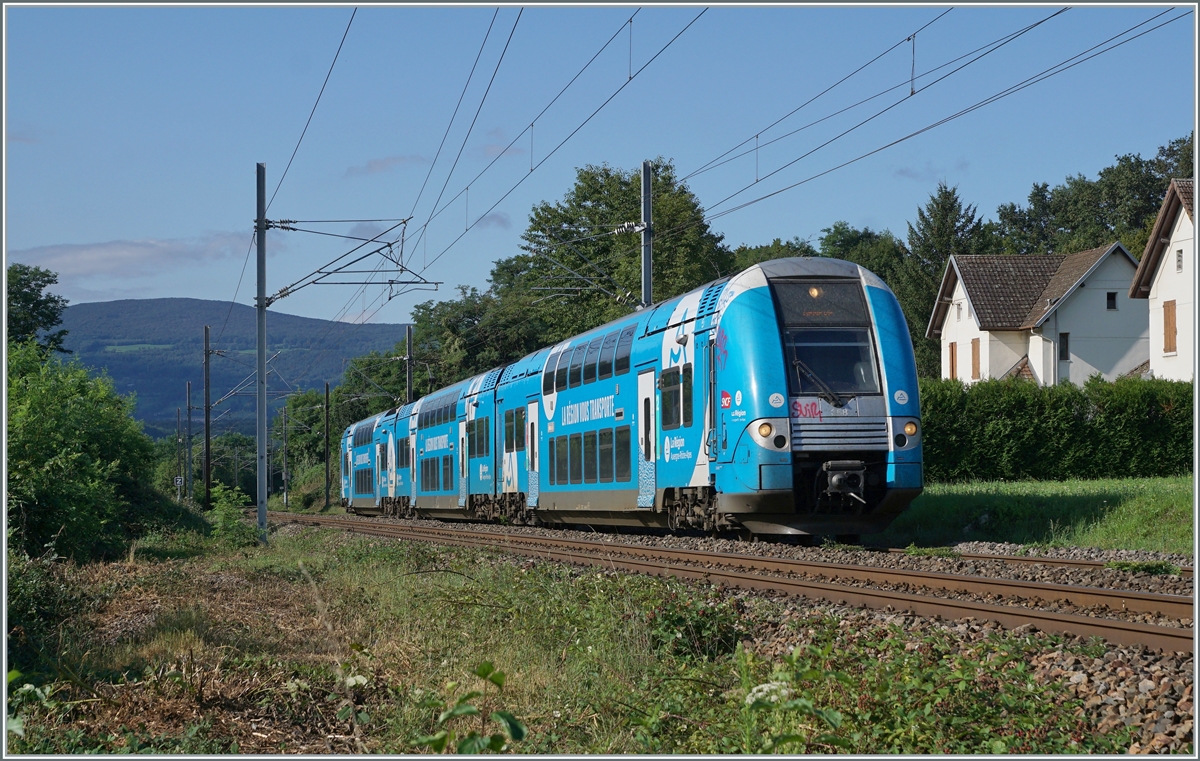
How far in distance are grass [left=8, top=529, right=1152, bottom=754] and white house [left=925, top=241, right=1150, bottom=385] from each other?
3995cm

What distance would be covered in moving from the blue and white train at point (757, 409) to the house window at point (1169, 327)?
23.8 m

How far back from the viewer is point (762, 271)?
51.2 feet

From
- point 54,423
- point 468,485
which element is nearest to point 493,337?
point 468,485

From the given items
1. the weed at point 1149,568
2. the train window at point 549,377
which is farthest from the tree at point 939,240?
the weed at point 1149,568

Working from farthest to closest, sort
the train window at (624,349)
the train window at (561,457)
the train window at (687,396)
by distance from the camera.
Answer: the train window at (561,457) → the train window at (624,349) → the train window at (687,396)

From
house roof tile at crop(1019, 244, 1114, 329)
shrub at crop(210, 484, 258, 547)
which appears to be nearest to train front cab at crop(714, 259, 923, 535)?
shrub at crop(210, 484, 258, 547)

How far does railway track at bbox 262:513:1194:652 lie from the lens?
7.90 meters

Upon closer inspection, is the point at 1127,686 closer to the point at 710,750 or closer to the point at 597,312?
the point at 710,750

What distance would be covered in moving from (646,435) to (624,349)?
1.76 meters

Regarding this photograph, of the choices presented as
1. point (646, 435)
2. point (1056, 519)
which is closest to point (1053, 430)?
point (1056, 519)

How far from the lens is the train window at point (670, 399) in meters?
16.9

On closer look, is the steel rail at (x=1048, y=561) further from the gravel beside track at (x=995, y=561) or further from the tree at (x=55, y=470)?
the tree at (x=55, y=470)

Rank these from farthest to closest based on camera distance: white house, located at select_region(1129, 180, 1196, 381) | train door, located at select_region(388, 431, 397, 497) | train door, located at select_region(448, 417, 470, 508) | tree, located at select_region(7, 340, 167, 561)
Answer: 1. train door, located at select_region(388, 431, 397, 497)
2. white house, located at select_region(1129, 180, 1196, 381)
3. train door, located at select_region(448, 417, 470, 508)
4. tree, located at select_region(7, 340, 167, 561)

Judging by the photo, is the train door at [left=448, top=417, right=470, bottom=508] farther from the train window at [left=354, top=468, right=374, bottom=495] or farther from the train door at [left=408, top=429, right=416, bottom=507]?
the train window at [left=354, top=468, right=374, bottom=495]
